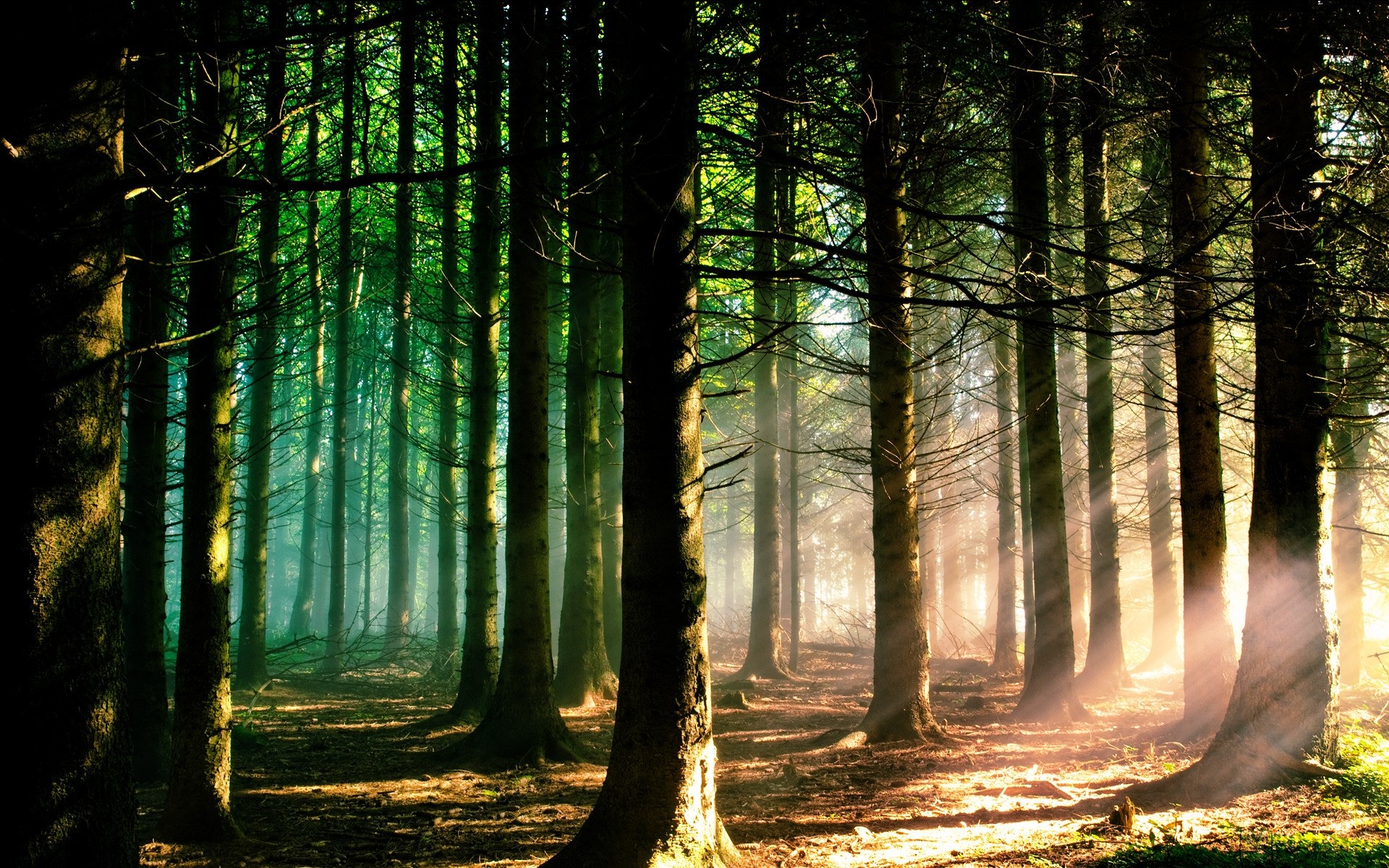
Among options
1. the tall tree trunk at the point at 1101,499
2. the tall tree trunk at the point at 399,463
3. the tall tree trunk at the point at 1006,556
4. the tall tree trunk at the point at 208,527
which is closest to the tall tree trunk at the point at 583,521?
the tall tree trunk at the point at 399,463

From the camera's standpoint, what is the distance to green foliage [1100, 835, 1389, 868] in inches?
169

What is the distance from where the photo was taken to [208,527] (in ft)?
16.8

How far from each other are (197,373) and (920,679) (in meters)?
7.16

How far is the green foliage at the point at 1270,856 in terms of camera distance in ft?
14.1

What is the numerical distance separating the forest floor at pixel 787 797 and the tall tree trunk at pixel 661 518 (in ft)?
3.63

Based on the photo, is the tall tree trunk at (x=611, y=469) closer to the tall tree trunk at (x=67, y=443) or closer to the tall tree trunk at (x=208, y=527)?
the tall tree trunk at (x=208, y=527)

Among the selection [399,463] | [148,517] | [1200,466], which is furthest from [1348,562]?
[399,463]

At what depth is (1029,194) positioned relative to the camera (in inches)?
369

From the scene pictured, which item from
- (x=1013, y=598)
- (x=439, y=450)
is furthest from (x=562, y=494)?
(x=1013, y=598)

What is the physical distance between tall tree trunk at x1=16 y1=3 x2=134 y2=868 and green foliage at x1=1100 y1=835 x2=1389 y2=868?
526 cm

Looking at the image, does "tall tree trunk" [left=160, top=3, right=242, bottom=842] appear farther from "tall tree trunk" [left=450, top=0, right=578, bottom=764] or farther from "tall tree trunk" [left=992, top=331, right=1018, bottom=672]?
"tall tree trunk" [left=992, top=331, right=1018, bottom=672]

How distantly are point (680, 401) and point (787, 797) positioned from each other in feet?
13.4

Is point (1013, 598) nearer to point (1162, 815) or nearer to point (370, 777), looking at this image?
point (1162, 815)

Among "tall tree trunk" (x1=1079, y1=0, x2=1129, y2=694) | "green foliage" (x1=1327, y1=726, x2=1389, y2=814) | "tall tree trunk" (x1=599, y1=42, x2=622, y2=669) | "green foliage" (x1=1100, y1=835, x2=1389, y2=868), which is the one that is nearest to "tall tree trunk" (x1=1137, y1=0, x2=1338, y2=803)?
"green foliage" (x1=1327, y1=726, x2=1389, y2=814)
